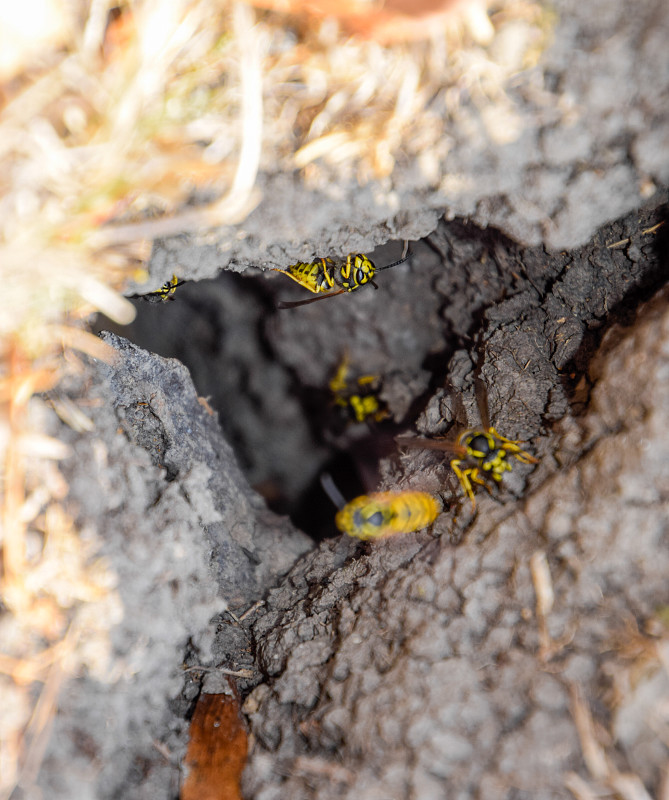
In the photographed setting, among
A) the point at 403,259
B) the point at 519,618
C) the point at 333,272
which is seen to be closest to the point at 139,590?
the point at 519,618

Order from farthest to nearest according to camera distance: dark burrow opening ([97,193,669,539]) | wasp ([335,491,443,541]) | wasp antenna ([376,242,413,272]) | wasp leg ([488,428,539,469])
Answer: wasp antenna ([376,242,413,272]) < dark burrow opening ([97,193,669,539]) < wasp ([335,491,443,541]) < wasp leg ([488,428,539,469])

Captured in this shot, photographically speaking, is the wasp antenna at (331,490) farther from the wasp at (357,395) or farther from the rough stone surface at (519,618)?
the rough stone surface at (519,618)

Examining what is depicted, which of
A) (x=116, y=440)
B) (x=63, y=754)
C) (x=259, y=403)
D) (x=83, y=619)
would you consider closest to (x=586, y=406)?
(x=116, y=440)

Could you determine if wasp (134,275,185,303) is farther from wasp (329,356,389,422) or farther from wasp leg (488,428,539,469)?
wasp leg (488,428,539,469)

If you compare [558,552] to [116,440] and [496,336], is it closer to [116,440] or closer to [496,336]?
[496,336]

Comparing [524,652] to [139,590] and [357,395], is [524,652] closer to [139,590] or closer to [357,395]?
[139,590]

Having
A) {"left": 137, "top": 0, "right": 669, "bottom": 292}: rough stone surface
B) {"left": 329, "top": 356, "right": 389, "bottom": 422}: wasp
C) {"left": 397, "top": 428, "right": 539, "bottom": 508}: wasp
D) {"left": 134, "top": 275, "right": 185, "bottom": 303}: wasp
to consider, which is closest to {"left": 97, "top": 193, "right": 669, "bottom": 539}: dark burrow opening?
{"left": 329, "top": 356, "right": 389, "bottom": 422}: wasp
